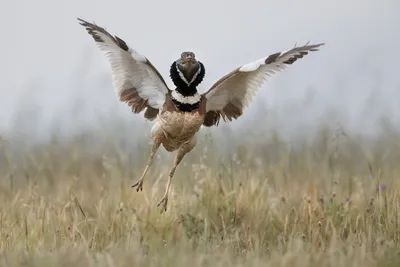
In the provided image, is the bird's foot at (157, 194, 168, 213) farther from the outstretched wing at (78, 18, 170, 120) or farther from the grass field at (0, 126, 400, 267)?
the outstretched wing at (78, 18, 170, 120)

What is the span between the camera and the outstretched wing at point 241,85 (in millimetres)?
7207

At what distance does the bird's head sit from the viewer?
6770mm

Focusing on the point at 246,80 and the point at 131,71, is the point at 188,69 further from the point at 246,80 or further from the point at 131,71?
Result: the point at 246,80

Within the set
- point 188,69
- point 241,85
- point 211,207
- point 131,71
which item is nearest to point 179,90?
point 188,69

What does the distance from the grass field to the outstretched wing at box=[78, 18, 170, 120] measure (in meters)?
0.90

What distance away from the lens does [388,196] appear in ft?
26.1

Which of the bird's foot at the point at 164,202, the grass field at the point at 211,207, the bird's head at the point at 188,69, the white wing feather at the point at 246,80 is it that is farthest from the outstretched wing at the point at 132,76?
the grass field at the point at 211,207

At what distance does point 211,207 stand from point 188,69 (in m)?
1.61

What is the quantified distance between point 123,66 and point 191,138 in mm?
771

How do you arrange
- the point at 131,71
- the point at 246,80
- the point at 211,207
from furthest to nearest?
the point at 211,207
the point at 246,80
the point at 131,71

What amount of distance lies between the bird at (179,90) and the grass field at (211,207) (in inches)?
21.1

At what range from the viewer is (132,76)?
7305mm

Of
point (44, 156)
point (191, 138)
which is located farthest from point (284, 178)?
point (44, 156)

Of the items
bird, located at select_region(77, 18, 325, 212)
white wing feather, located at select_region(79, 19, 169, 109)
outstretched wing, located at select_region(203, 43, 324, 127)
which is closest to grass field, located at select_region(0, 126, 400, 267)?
bird, located at select_region(77, 18, 325, 212)
